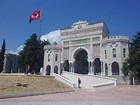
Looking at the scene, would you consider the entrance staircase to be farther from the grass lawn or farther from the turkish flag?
the turkish flag

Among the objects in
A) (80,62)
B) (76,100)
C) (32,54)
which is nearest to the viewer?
(76,100)

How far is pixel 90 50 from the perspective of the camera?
1571 inches

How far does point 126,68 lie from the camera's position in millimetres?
31562

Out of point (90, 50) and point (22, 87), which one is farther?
point (90, 50)

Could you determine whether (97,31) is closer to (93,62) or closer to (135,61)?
(93,62)

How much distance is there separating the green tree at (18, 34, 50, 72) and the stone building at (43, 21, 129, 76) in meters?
5.24

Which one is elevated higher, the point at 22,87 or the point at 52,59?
the point at 52,59

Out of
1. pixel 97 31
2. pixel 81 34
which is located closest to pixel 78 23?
pixel 81 34

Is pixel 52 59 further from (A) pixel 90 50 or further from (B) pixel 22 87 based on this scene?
(B) pixel 22 87

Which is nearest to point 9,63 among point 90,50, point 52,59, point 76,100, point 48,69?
point 48,69

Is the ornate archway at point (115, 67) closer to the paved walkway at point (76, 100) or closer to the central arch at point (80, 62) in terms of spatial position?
the central arch at point (80, 62)

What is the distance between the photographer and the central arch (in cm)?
4297

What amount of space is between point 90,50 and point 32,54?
1735 centimetres

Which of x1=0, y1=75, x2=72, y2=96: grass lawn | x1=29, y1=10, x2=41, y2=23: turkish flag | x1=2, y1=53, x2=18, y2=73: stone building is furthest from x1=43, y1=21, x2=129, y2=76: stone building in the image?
x1=2, y1=53, x2=18, y2=73: stone building
